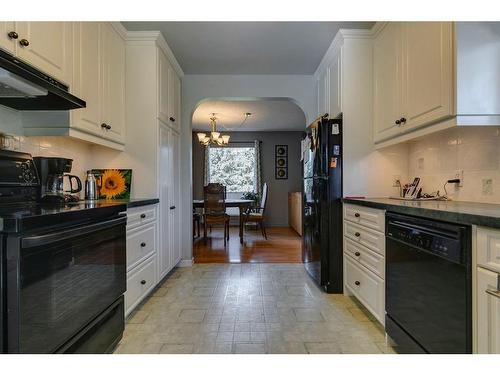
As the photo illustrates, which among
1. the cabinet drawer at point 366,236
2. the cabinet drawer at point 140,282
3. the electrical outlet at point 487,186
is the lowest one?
the cabinet drawer at point 140,282

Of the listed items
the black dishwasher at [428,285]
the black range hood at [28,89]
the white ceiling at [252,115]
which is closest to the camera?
the black dishwasher at [428,285]

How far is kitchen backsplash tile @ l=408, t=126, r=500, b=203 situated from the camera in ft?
5.70

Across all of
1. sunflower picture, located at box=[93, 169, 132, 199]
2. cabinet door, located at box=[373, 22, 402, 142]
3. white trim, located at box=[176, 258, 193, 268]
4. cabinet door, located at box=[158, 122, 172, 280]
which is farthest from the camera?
white trim, located at box=[176, 258, 193, 268]

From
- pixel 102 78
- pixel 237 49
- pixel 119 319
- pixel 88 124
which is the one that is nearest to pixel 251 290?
pixel 119 319

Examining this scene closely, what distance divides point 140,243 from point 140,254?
0.09 m

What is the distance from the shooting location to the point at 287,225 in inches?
292

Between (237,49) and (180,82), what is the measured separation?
3.24 ft

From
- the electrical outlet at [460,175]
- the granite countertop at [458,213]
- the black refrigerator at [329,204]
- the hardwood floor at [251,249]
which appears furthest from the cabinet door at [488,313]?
the hardwood floor at [251,249]

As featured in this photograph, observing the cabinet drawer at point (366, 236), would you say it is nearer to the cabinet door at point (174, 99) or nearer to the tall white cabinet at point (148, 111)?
the tall white cabinet at point (148, 111)

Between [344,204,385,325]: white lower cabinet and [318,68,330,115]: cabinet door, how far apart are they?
120 cm

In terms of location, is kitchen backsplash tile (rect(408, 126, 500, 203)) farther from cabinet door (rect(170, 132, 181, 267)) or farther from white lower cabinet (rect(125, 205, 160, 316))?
cabinet door (rect(170, 132, 181, 267))

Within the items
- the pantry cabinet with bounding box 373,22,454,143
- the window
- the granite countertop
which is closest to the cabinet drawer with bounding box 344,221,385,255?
the granite countertop

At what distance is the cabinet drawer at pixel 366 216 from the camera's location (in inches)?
74.2

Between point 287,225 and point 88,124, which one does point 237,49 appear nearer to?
point 88,124
